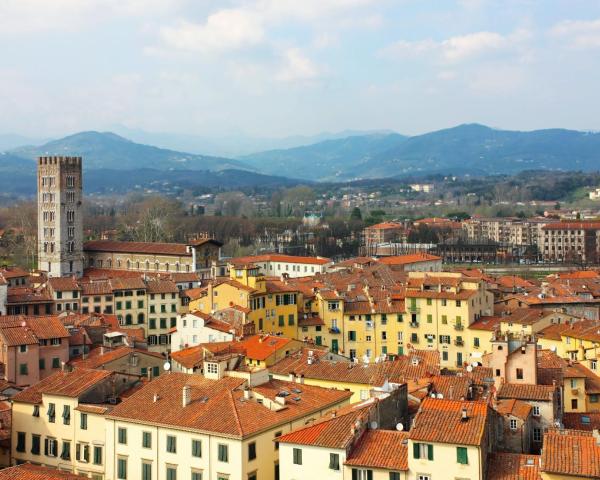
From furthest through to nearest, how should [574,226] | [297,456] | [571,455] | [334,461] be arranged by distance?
[574,226] < [297,456] < [334,461] < [571,455]

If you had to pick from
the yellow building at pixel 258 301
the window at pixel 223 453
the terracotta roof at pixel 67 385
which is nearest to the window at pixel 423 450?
the window at pixel 223 453

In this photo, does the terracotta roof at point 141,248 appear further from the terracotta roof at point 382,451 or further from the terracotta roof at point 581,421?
the terracotta roof at point 382,451

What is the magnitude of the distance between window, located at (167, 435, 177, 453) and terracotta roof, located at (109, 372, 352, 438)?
1.32ft

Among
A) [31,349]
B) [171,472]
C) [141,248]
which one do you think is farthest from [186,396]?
[141,248]

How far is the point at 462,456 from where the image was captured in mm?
23172

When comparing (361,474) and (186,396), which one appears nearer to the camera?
(361,474)

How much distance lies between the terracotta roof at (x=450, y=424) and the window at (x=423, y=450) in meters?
0.18

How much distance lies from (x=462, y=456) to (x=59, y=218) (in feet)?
246

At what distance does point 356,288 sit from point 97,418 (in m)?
31.7

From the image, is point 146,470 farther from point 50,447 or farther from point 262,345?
point 262,345

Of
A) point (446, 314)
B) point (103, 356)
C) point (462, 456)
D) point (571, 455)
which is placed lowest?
point (462, 456)

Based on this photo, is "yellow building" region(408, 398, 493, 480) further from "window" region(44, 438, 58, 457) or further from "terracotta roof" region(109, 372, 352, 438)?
"window" region(44, 438, 58, 457)

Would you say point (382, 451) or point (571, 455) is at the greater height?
point (571, 455)

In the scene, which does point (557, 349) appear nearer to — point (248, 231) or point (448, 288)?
point (448, 288)
